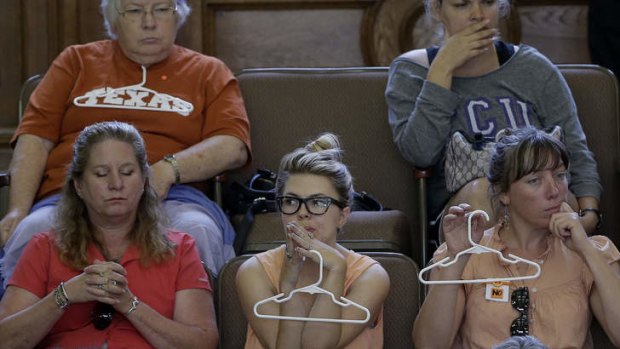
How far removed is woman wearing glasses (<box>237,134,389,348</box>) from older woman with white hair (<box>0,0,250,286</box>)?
59cm

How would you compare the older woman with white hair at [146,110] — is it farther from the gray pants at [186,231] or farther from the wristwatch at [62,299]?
the wristwatch at [62,299]

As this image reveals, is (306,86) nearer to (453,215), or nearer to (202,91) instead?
(202,91)

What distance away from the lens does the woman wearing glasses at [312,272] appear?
94.7 inches

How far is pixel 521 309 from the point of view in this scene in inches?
99.2

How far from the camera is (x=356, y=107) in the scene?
359 cm

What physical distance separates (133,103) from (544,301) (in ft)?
4.45

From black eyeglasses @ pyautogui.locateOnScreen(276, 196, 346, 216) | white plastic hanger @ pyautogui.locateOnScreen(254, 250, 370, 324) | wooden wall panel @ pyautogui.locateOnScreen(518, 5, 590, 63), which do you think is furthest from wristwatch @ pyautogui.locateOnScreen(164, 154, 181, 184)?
wooden wall panel @ pyautogui.locateOnScreen(518, 5, 590, 63)

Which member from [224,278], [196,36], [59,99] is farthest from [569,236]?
[196,36]

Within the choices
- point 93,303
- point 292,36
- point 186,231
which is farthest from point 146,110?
point 292,36

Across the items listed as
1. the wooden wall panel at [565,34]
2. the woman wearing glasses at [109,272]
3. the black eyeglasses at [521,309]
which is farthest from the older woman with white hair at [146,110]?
the wooden wall panel at [565,34]

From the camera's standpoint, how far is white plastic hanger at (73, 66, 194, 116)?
3307 mm

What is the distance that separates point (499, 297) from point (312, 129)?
46.7 inches

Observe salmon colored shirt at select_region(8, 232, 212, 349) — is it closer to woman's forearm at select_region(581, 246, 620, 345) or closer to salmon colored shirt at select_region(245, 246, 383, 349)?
salmon colored shirt at select_region(245, 246, 383, 349)

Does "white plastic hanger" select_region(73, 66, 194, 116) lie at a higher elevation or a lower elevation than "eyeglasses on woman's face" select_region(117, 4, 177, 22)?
lower
